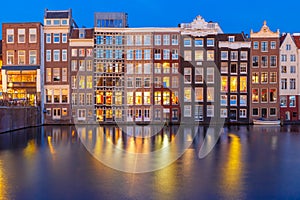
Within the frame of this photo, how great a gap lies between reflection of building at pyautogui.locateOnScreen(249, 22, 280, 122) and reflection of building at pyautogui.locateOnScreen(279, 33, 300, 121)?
1.24 metres

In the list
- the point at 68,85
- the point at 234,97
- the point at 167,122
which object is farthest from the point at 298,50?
the point at 68,85

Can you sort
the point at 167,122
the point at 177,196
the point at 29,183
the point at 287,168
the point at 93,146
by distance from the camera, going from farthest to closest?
the point at 167,122
the point at 93,146
the point at 287,168
the point at 29,183
the point at 177,196

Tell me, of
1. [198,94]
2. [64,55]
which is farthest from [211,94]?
[64,55]

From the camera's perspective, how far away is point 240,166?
71.7 feet

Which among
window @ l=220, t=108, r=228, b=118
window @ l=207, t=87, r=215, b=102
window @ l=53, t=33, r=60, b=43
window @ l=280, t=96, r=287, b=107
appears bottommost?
window @ l=220, t=108, r=228, b=118

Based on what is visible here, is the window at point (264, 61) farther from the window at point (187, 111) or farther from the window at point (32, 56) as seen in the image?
the window at point (32, 56)

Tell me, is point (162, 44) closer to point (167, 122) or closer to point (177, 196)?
point (167, 122)

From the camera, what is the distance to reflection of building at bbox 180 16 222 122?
6319 cm

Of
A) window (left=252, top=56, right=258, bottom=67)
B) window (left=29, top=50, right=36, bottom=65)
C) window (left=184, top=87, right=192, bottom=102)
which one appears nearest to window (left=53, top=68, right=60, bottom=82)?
window (left=29, top=50, right=36, bottom=65)

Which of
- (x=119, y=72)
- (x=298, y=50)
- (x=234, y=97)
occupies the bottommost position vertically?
(x=234, y=97)

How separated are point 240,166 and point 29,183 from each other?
12.7 m

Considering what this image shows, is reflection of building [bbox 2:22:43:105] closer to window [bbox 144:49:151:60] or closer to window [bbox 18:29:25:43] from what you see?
window [bbox 18:29:25:43]

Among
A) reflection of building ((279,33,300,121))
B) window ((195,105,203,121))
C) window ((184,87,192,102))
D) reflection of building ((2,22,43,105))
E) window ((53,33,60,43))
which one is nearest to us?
reflection of building ((2,22,43,105))

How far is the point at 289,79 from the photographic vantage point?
63.9 m
